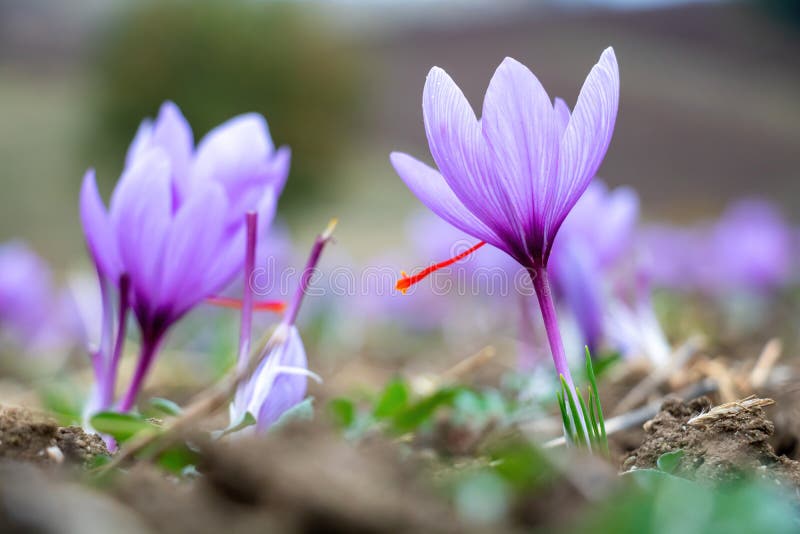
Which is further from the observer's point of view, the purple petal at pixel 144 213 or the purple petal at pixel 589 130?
the purple petal at pixel 144 213

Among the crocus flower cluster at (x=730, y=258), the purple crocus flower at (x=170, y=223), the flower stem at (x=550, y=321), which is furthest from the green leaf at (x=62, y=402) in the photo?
the crocus flower cluster at (x=730, y=258)

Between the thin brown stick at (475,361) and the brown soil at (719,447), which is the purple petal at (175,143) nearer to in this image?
the thin brown stick at (475,361)

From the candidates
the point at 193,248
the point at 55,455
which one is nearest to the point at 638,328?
the point at 193,248

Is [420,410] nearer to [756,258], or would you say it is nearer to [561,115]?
[561,115]

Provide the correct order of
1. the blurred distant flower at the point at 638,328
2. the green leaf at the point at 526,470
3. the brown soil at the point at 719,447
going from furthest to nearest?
the blurred distant flower at the point at 638,328 < the brown soil at the point at 719,447 < the green leaf at the point at 526,470

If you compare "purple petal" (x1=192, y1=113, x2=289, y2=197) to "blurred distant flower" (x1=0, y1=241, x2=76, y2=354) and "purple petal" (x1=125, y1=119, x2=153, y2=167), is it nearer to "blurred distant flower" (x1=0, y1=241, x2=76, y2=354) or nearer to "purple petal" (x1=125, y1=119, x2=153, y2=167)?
"purple petal" (x1=125, y1=119, x2=153, y2=167)

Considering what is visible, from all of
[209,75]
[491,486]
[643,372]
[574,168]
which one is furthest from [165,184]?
[209,75]

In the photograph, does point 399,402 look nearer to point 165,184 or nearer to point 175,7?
point 165,184
